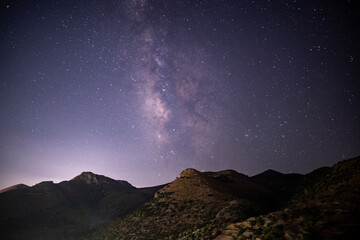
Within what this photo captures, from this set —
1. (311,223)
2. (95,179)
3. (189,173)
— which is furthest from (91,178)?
(311,223)

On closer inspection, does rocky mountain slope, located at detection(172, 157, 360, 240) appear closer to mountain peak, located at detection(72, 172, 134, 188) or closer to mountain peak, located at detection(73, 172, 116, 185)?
mountain peak, located at detection(72, 172, 134, 188)

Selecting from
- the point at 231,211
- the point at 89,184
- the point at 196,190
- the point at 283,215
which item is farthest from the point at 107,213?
the point at 283,215

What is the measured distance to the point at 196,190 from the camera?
31156mm

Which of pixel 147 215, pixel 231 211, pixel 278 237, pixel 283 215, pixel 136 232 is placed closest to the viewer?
pixel 278 237

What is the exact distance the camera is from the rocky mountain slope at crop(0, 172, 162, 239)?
5088cm

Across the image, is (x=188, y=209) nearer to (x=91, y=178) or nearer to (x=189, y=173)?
(x=189, y=173)

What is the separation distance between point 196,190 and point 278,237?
870 inches

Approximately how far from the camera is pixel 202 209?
25.7 metres

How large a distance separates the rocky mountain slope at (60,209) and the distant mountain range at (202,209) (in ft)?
0.83

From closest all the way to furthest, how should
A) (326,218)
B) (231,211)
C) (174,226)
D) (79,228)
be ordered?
(326,218) < (231,211) < (174,226) < (79,228)

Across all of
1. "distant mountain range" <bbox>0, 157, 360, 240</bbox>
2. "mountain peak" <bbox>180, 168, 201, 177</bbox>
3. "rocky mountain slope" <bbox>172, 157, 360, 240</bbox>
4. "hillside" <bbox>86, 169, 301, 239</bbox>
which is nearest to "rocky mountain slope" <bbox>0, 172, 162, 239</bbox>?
"distant mountain range" <bbox>0, 157, 360, 240</bbox>

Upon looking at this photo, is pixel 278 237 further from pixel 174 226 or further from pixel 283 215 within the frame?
pixel 174 226

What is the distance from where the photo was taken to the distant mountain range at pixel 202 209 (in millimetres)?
11117

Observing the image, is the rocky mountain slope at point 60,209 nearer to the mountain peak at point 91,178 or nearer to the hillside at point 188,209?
the mountain peak at point 91,178
